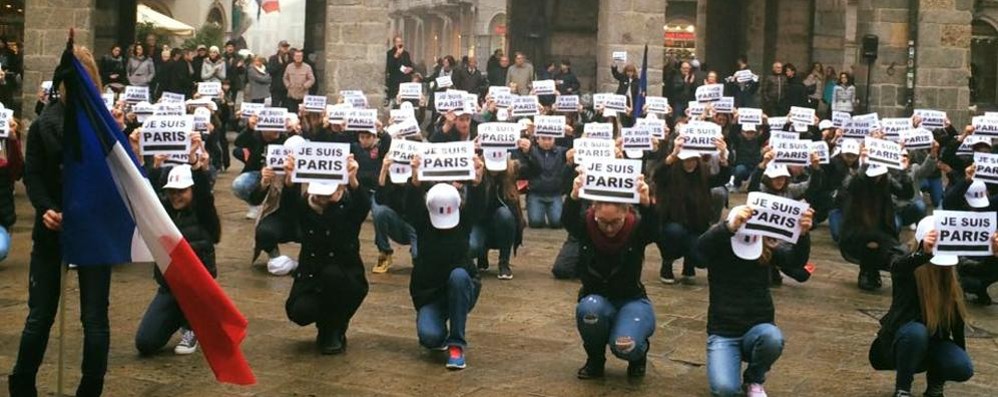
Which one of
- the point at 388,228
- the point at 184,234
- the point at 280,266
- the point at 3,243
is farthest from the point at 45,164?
the point at 388,228

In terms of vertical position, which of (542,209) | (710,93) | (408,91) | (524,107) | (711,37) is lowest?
(542,209)

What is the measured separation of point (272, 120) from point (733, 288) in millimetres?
6875

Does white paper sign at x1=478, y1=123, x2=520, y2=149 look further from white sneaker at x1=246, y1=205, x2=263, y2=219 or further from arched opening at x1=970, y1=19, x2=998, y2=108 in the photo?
arched opening at x1=970, y1=19, x2=998, y2=108

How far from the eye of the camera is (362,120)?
535 inches

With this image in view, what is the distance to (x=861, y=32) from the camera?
26062mm

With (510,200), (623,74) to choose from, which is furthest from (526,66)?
(510,200)

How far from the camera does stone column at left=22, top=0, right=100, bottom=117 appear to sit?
928 inches

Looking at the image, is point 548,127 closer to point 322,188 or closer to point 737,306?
point 322,188

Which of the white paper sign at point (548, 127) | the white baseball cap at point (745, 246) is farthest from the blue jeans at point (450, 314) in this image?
the white paper sign at point (548, 127)

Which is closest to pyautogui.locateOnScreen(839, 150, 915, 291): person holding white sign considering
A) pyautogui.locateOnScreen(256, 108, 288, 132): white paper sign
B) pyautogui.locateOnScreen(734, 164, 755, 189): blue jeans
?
pyautogui.locateOnScreen(256, 108, 288, 132): white paper sign

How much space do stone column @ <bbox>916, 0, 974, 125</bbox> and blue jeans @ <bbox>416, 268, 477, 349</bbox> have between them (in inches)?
742

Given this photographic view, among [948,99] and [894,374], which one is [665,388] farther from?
[948,99]

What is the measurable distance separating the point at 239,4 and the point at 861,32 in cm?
2992

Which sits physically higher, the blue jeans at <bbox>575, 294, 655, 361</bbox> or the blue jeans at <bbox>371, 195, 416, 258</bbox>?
the blue jeans at <bbox>371, 195, 416, 258</bbox>
